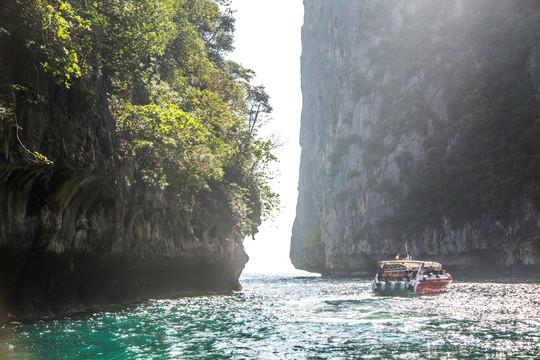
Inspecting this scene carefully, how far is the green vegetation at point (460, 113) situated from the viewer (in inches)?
2950

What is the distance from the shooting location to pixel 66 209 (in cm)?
1766

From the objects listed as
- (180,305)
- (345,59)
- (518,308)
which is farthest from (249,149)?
(345,59)

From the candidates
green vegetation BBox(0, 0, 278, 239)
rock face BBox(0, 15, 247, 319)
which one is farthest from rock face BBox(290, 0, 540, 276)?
rock face BBox(0, 15, 247, 319)

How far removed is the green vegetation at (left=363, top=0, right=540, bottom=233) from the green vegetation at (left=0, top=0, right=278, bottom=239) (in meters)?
49.3

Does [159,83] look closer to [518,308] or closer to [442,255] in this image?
[518,308]

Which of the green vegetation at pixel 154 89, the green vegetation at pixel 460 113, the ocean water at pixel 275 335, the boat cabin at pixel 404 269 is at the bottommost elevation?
the ocean water at pixel 275 335

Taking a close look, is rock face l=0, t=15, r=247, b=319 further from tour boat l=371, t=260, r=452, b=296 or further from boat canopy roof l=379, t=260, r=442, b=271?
boat canopy roof l=379, t=260, r=442, b=271

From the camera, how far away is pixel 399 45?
4060 inches

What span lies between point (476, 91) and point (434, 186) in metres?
18.9

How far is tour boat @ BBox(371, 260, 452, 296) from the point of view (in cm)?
3453

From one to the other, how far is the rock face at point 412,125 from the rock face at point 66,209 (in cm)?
6080

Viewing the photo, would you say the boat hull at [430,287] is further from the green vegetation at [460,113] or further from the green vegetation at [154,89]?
the green vegetation at [460,113]

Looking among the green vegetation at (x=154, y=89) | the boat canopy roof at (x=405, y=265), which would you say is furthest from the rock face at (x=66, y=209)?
the boat canopy roof at (x=405, y=265)

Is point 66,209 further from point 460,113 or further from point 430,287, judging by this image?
point 460,113
